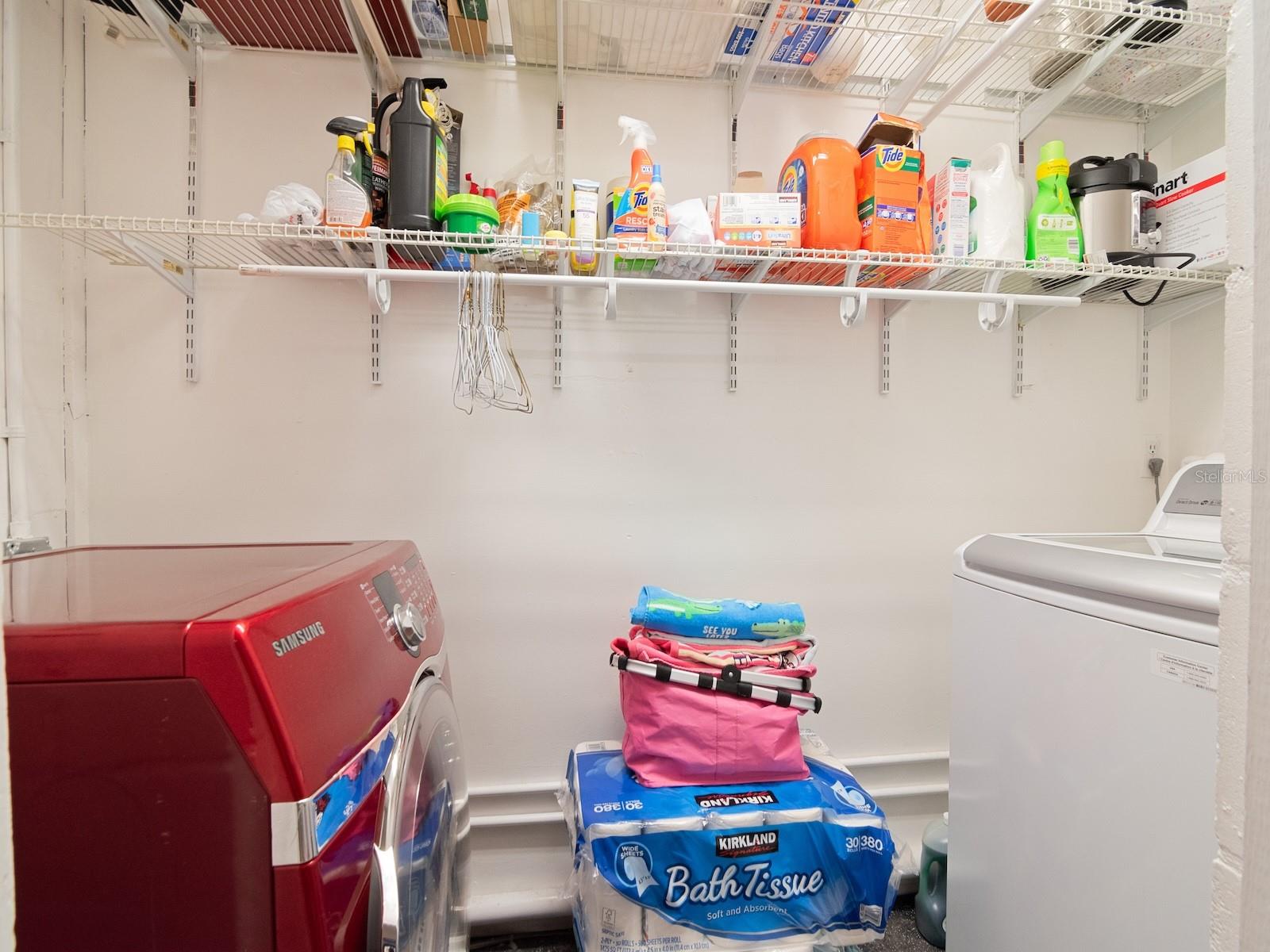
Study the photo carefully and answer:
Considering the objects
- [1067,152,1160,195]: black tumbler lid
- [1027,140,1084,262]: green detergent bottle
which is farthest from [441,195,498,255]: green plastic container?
[1067,152,1160,195]: black tumbler lid

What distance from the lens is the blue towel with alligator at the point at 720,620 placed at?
1.30 metres

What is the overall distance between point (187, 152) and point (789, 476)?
71.4 inches

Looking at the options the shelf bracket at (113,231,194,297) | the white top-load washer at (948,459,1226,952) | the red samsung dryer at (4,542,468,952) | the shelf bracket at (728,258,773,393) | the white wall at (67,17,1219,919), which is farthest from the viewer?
the shelf bracket at (728,258,773,393)

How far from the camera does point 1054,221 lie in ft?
4.40

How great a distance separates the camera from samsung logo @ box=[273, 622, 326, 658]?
1.81ft

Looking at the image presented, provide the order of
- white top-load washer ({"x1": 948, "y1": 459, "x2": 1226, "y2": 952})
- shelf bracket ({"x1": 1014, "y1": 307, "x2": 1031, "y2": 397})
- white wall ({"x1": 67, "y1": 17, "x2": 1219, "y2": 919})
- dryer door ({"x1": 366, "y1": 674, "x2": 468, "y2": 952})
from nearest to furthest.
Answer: dryer door ({"x1": 366, "y1": 674, "x2": 468, "y2": 952}) < white top-load washer ({"x1": 948, "y1": 459, "x2": 1226, "y2": 952}) < white wall ({"x1": 67, "y1": 17, "x2": 1219, "y2": 919}) < shelf bracket ({"x1": 1014, "y1": 307, "x2": 1031, "y2": 397})

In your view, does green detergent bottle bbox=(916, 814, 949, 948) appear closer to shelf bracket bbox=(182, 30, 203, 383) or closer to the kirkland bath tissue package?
the kirkland bath tissue package

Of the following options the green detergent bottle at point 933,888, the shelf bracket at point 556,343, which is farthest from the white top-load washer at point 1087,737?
the shelf bracket at point 556,343

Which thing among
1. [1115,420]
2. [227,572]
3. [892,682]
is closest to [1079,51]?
[1115,420]

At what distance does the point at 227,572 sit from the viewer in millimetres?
791

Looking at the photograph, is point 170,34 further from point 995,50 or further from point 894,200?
point 995,50

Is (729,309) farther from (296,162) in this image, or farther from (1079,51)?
(296,162)
